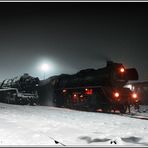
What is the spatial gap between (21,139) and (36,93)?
23.7 metres

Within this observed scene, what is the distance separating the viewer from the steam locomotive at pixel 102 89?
809 inches

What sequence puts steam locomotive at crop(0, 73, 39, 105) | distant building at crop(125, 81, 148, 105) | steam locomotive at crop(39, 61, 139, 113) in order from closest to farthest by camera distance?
1. steam locomotive at crop(39, 61, 139, 113)
2. steam locomotive at crop(0, 73, 39, 105)
3. distant building at crop(125, 81, 148, 105)

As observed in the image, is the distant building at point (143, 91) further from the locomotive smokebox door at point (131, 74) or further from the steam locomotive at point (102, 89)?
the locomotive smokebox door at point (131, 74)

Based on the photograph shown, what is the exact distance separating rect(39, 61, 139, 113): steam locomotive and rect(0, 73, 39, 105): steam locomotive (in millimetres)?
6849

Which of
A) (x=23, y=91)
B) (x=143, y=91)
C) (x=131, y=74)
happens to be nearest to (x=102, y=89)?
(x=131, y=74)

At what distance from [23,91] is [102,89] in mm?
14159

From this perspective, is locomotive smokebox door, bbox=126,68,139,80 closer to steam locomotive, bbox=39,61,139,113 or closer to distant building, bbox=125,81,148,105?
steam locomotive, bbox=39,61,139,113

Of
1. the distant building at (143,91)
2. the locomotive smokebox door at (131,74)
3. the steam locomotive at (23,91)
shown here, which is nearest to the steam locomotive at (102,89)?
the locomotive smokebox door at (131,74)

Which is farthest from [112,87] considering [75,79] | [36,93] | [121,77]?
[36,93]

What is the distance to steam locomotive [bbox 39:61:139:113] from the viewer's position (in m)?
20.5

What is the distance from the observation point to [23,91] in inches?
1256

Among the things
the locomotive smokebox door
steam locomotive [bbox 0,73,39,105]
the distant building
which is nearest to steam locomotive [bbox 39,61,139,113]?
the locomotive smokebox door

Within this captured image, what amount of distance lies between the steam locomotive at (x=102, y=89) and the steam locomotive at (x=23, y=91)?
22.5 feet

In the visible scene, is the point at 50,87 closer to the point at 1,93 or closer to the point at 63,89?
the point at 63,89
